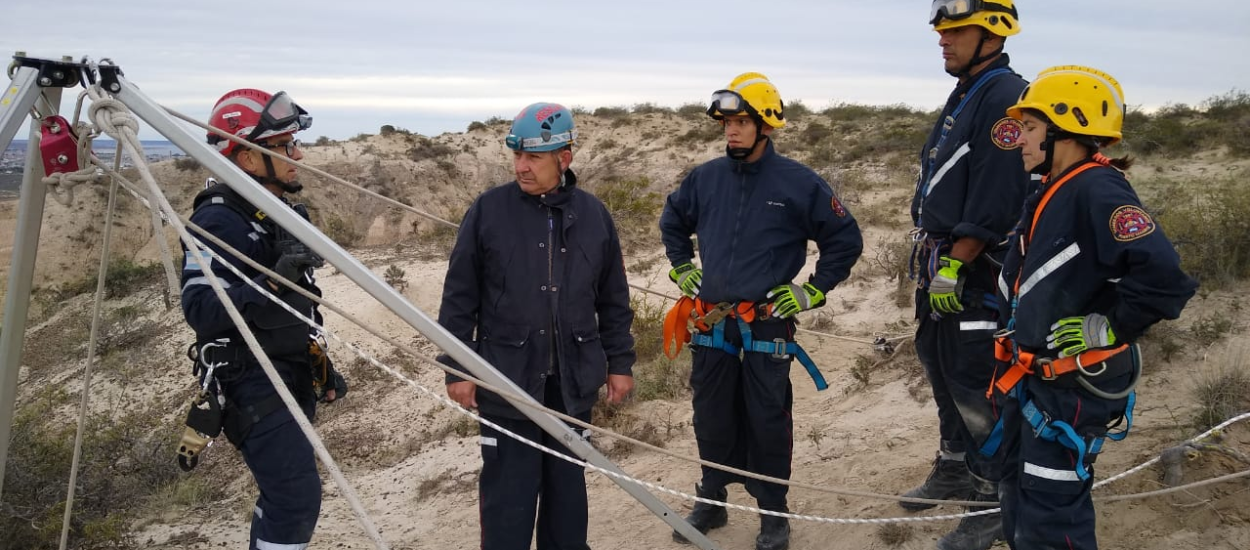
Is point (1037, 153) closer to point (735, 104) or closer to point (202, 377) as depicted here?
point (735, 104)

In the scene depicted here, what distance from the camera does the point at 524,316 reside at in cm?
362

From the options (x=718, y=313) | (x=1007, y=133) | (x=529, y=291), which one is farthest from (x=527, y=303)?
(x=1007, y=133)

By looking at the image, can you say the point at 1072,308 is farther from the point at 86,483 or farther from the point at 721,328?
the point at 86,483

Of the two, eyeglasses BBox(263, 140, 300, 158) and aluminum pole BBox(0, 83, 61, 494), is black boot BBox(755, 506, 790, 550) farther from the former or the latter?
aluminum pole BBox(0, 83, 61, 494)

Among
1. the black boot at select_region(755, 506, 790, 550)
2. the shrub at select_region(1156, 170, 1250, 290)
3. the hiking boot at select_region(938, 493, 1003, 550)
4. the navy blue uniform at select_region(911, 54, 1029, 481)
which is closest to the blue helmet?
the navy blue uniform at select_region(911, 54, 1029, 481)

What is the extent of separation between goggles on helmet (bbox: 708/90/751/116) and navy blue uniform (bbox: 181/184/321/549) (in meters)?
2.25

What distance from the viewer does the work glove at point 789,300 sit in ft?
13.6

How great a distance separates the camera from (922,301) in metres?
4.23

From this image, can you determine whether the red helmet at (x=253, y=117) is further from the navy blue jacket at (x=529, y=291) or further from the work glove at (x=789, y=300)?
the work glove at (x=789, y=300)

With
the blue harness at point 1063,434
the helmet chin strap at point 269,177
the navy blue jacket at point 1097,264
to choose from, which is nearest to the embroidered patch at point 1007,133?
the navy blue jacket at point 1097,264

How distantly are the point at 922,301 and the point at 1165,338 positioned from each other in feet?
8.94

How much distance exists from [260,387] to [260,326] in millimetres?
267

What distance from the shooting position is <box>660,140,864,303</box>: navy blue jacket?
13.9 feet

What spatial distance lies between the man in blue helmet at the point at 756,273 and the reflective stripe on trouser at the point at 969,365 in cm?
58
